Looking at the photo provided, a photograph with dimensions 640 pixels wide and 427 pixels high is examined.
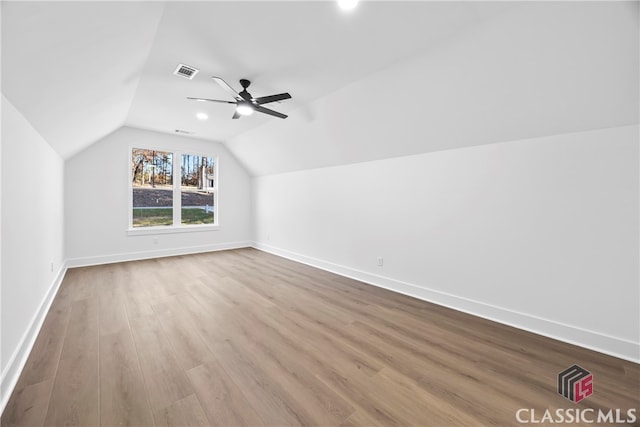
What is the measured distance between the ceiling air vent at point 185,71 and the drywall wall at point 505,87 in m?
1.10

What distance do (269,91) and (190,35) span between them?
1.19 m

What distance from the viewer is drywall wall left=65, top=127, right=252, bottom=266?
478 centimetres

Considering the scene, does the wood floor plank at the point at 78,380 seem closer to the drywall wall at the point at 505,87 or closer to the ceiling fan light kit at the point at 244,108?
the ceiling fan light kit at the point at 244,108

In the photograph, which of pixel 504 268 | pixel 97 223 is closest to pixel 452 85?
pixel 504 268

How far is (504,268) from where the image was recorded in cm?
Result: 281

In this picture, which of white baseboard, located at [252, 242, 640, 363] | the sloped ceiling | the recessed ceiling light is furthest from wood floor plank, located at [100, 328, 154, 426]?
white baseboard, located at [252, 242, 640, 363]

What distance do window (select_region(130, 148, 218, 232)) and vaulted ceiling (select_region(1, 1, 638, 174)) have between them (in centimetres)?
216

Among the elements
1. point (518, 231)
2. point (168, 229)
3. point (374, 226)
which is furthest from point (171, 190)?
point (518, 231)

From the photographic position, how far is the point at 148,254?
5527 mm

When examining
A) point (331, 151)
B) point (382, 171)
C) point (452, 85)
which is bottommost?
point (382, 171)

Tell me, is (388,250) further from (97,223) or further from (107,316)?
(97,223)

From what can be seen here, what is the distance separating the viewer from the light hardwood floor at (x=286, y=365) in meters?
1.57

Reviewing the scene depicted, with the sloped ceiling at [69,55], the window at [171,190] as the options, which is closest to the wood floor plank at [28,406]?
the sloped ceiling at [69,55]

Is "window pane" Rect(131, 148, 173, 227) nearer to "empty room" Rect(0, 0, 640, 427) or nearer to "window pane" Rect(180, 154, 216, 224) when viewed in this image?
"window pane" Rect(180, 154, 216, 224)
